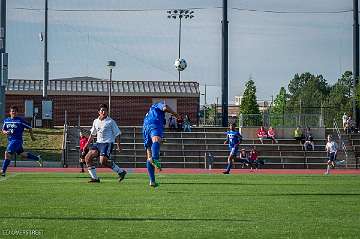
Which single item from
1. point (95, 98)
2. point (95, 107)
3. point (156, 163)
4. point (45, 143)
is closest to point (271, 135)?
point (45, 143)

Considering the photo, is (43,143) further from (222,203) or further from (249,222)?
(249,222)

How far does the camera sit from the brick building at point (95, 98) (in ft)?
193

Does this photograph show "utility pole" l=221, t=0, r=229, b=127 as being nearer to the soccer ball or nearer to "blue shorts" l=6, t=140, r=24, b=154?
the soccer ball

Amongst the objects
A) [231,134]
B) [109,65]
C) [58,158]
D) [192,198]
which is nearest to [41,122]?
[109,65]

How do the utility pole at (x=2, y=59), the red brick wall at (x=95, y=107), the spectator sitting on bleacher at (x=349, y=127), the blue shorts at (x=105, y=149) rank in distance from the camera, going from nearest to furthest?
the blue shorts at (x=105, y=149)
the utility pole at (x=2, y=59)
the spectator sitting on bleacher at (x=349, y=127)
the red brick wall at (x=95, y=107)

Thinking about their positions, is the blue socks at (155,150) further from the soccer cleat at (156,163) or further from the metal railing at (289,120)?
the metal railing at (289,120)

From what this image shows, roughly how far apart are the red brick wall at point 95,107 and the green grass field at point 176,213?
139 ft

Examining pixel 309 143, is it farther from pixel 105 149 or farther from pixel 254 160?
pixel 105 149

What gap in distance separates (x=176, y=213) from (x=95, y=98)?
50.1 meters

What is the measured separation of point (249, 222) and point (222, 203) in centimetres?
291

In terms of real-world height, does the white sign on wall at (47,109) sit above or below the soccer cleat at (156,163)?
above

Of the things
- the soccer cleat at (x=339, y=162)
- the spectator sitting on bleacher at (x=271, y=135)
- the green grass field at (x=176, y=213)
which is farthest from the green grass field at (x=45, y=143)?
the green grass field at (x=176, y=213)

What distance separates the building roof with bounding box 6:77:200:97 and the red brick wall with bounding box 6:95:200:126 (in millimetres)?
403

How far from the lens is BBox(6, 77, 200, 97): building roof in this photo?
60375 mm
